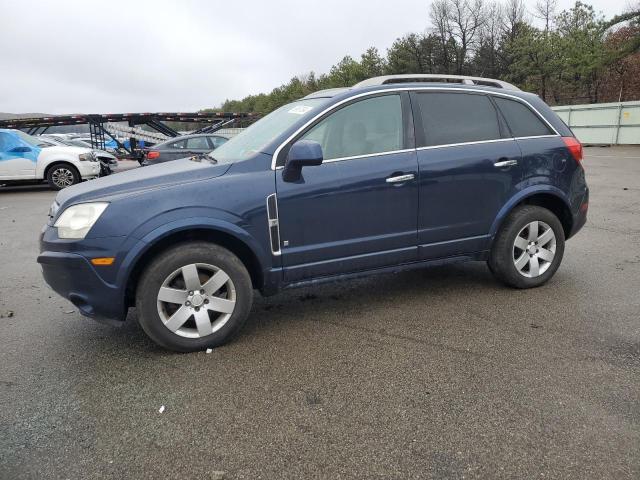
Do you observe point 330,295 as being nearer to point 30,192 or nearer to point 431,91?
point 431,91

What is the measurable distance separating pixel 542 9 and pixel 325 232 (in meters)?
61.4

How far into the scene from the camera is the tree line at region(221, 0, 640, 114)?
3619 centimetres

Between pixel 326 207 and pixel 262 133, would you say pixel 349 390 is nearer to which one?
pixel 326 207

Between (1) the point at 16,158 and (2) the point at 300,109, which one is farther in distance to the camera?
(1) the point at 16,158

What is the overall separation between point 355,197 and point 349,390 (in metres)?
1.46

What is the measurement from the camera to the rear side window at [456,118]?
13.5 feet

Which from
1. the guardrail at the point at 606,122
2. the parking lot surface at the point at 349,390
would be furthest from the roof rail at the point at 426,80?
the guardrail at the point at 606,122

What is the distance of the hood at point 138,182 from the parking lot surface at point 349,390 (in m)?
1.08

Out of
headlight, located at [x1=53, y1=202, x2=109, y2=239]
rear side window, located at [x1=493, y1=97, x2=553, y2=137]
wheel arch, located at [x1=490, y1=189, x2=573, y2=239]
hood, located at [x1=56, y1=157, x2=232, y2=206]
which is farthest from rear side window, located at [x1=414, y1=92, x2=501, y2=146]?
headlight, located at [x1=53, y1=202, x2=109, y2=239]

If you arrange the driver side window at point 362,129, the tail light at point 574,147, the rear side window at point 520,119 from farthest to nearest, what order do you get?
the tail light at point 574,147, the rear side window at point 520,119, the driver side window at point 362,129

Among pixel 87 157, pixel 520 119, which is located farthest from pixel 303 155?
pixel 87 157

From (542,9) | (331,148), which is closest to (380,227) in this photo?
(331,148)

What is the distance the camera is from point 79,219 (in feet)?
10.8

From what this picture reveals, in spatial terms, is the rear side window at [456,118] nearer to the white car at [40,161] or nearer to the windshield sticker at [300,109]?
the windshield sticker at [300,109]
